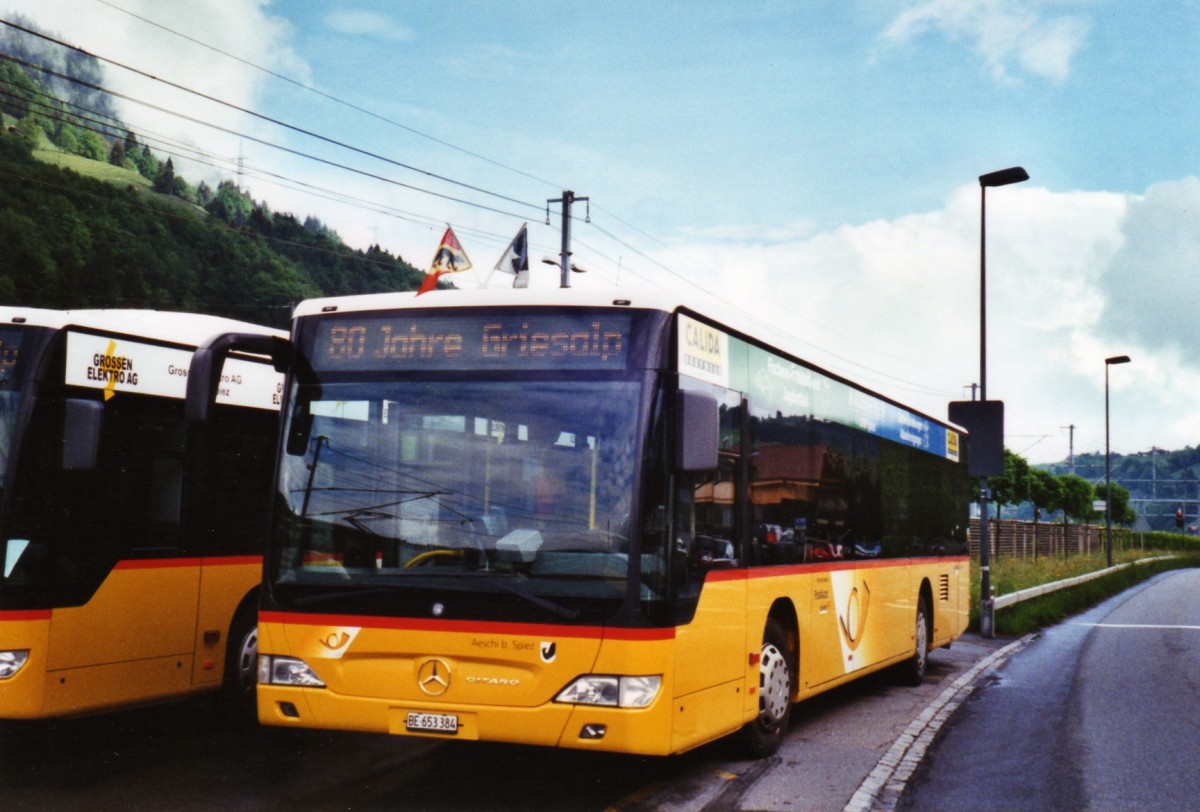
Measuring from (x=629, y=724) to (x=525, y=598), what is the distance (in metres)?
0.86

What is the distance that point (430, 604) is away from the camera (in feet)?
22.6

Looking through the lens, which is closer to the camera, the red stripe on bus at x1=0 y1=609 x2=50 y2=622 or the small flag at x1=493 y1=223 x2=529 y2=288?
the red stripe on bus at x1=0 y1=609 x2=50 y2=622

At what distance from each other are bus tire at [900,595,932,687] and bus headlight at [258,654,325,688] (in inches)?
316

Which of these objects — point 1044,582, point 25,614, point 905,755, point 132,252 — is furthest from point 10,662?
point 132,252


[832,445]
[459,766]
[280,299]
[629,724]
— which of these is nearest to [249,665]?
[459,766]

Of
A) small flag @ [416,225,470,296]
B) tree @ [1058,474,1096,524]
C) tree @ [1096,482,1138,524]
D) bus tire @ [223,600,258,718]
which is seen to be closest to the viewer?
bus tire @ [223,600,258,718]

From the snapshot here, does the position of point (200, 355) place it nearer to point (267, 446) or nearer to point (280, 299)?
point (267, 446)

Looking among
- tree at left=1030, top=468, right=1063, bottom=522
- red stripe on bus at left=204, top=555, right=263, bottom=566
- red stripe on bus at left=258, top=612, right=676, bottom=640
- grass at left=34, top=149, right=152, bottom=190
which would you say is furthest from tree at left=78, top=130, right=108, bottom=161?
red stripe on bus at left=258, top=612, right=676, bottom=640

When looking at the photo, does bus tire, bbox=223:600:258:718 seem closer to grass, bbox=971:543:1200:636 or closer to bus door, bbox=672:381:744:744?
bus door, bbox=672:381:744:744

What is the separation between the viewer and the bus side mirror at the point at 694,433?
684cm

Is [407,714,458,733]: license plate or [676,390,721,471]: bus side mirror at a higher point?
[676,390,721,471]: bus side mirror

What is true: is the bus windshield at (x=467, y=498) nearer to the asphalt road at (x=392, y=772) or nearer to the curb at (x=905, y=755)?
the asphalt road at (x=392, y=772)

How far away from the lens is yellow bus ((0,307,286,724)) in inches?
307

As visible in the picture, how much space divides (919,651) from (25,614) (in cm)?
938
